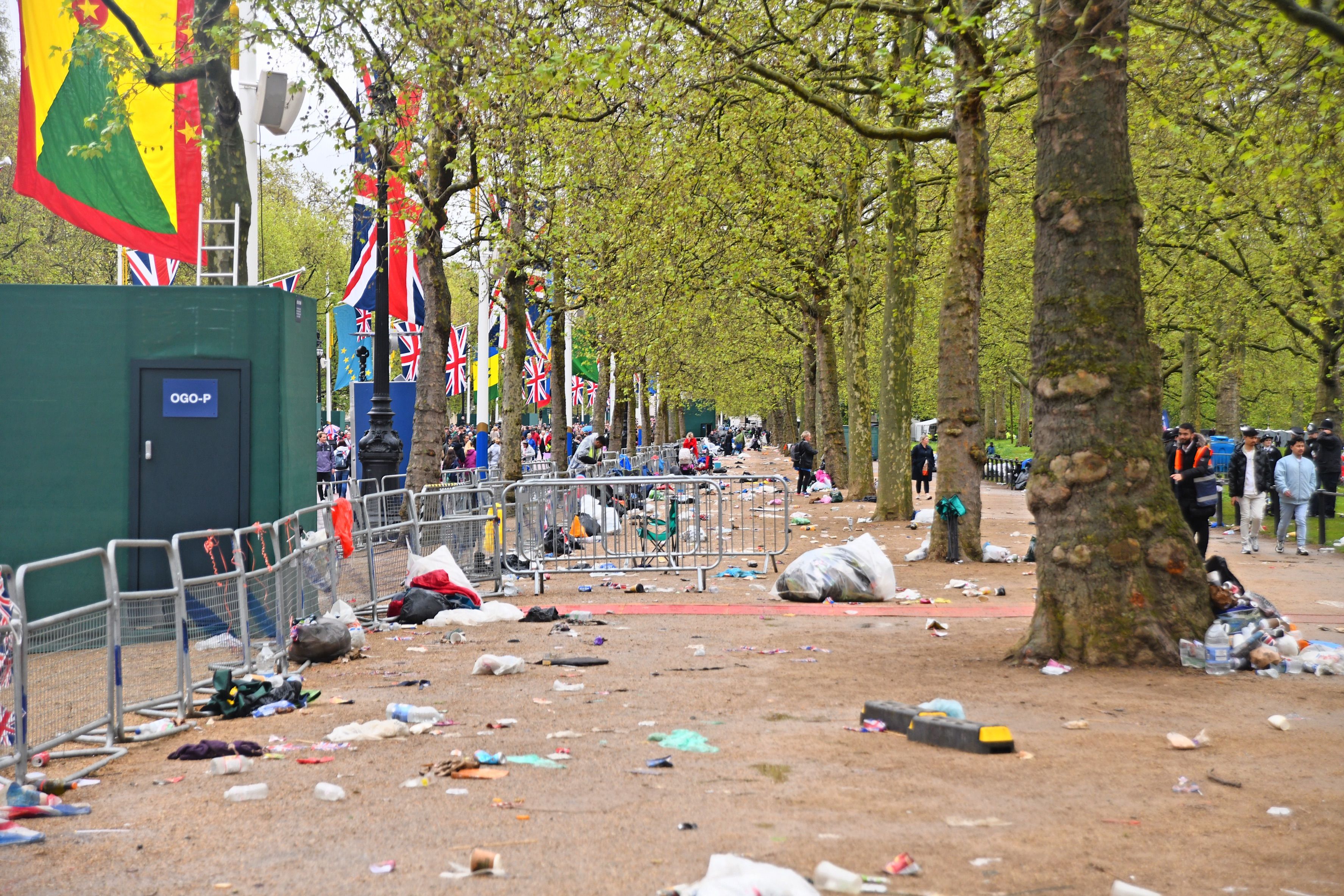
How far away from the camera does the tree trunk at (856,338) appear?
26.2 metres

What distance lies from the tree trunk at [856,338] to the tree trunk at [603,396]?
29.2 feet

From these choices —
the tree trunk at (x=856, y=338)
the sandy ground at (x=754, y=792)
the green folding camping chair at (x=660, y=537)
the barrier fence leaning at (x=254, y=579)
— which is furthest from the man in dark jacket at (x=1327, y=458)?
the sandy ground at (x=754, y=792)

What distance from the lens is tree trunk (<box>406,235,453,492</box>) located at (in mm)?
19406

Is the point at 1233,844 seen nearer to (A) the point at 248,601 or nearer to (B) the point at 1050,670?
(B) the point at 1050,670

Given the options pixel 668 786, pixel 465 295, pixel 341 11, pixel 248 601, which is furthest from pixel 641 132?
pixel 465 295

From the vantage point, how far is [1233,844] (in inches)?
187

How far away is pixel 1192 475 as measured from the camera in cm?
1605

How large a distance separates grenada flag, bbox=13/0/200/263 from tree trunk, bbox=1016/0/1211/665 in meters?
11.5

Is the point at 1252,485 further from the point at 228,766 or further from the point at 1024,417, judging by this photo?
the point at 1024,417

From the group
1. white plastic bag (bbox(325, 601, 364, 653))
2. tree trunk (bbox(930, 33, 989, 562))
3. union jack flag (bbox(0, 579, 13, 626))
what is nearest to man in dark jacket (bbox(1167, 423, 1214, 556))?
tree trunk (bbox(930, 33, 989, 562))

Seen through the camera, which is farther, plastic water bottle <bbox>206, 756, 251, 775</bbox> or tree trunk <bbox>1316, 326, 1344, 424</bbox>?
tree trunk <bbox>1316, 326, 1344, 424</bbox>

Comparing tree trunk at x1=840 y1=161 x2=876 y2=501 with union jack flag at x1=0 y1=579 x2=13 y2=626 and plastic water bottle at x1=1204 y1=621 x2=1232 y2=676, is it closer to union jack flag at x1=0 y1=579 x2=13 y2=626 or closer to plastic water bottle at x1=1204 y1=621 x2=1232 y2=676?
plastic water bottle at x1=1204 y1=621 x2=1232 y2=676

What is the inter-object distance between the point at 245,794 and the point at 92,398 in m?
6.21

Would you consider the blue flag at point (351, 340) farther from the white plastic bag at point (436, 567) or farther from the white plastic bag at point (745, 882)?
the white plastic bag at point (745, 882)
